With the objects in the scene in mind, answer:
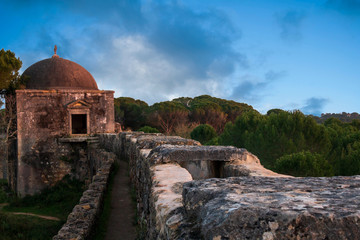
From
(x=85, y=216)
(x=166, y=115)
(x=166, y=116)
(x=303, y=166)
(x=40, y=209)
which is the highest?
(x=166, y=115)

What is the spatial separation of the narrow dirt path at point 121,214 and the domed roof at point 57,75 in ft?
32.4

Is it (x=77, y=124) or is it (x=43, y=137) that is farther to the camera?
(x=77, y=124)

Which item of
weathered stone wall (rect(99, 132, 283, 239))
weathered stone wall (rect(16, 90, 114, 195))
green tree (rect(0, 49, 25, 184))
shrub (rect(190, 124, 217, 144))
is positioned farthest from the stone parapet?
shrub (rect(190, 124, 217, 144))

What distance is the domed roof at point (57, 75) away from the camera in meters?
16.5

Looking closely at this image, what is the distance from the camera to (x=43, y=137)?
15555 millimetres

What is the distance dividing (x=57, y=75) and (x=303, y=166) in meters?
Answer: 14.0

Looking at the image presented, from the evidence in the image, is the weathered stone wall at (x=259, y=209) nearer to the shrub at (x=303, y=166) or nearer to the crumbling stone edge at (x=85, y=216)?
the crumbling stone edge at (x=85, y=216)

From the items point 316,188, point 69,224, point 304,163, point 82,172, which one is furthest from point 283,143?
point 82,172

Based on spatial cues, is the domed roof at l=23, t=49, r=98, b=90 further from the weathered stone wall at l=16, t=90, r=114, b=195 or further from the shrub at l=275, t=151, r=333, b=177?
the shrub at l=275, t=151, r=333, b=177

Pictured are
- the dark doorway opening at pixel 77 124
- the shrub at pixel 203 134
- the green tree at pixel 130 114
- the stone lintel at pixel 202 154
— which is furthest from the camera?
the green tree at pixel 130 114

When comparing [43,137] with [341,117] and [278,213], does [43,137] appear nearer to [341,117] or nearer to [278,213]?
[278,213]

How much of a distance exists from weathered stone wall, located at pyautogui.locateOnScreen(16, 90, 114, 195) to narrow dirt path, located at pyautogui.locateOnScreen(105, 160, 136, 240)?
8392mm

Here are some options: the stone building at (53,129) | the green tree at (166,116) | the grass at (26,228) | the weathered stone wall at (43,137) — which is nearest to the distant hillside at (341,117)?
the green tree at (166,116)

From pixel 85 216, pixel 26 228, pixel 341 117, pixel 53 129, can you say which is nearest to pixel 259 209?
pixel 85 216
